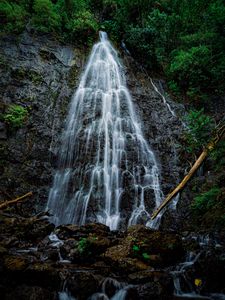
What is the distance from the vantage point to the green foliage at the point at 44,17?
50.3 ft

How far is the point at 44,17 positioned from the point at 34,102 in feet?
22.8

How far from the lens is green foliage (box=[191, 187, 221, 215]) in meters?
8.31

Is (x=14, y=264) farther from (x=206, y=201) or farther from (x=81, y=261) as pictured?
(x=206, y=201)

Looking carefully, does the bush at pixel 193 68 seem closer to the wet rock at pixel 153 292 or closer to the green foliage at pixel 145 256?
the green foliage at pixel 145 256

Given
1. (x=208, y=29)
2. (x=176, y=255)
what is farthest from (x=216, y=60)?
(x=176, y=255)

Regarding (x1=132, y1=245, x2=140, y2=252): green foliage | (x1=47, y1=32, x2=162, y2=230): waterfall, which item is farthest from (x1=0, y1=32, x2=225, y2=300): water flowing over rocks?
(x1=47, y1=32, x2=162, y2=230): waterfall

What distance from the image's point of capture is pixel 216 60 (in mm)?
14477

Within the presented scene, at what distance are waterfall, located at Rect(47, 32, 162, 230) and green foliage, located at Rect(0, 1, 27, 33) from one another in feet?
17.5

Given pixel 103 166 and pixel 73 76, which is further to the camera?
pixel 73 76

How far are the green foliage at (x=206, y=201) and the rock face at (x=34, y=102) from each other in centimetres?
580

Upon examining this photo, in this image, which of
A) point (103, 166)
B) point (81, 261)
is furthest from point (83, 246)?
point (103, 166)

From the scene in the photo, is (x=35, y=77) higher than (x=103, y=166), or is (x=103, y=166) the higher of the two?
(x=35, y=77)

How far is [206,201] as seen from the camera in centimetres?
869

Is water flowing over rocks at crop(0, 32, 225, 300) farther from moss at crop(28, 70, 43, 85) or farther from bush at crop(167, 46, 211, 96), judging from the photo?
bush at crop(167, 46, 211, 96)
